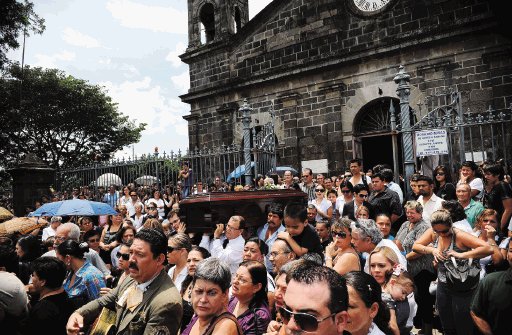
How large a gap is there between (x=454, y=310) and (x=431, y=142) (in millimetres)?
4195

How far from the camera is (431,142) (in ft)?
27.5

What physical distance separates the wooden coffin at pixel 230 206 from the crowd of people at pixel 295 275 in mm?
184

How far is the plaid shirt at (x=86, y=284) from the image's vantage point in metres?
4.69

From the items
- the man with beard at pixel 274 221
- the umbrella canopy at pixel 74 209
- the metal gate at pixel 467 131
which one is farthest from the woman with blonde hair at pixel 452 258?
the umbrella canopy at pixel 74 209

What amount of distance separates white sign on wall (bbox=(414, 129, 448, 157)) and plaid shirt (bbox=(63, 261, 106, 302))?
6.20m

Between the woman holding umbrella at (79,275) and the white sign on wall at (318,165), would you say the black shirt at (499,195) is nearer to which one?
the woman holding umbrella at (79,275)

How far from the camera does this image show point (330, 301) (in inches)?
81.3

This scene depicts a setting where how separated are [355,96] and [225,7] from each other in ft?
21.2

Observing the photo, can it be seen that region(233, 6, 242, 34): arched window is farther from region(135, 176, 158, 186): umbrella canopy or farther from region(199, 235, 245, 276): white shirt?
region(199, 235, 245, 276): white shirt

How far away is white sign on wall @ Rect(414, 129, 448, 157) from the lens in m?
8.26

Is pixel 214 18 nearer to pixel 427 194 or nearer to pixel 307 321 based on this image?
pixel 427 194

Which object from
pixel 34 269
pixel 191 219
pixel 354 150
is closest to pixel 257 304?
pixel 34 269

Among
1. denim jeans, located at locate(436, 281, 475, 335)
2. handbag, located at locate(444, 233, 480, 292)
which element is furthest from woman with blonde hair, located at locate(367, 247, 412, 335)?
denim jeans, located at locate(436, 281, 475, 335)

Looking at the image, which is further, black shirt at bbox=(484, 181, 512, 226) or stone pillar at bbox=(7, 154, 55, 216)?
stone pillar at bbox=(7, 154, 55, 216)
